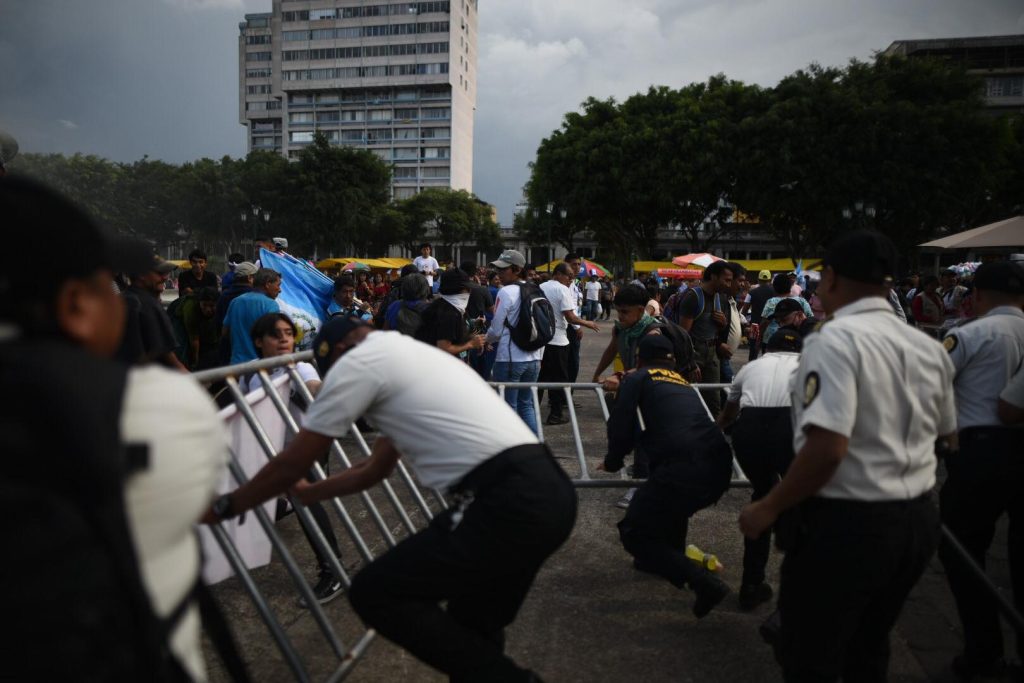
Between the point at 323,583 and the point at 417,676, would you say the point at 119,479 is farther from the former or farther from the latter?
the point at 323,583

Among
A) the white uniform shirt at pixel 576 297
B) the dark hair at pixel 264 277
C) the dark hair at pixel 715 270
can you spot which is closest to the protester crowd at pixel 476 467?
the dark hair at pixel 264 277

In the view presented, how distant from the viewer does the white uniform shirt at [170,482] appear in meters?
1.24

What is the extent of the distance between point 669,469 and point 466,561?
183cm

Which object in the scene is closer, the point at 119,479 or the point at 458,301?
the point at 119,479

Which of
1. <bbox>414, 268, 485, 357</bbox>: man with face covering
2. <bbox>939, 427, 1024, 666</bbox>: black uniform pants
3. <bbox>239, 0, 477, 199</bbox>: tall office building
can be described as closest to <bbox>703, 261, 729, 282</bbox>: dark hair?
<bbox>414, 268, 485, 357</bbox>: man with face covering

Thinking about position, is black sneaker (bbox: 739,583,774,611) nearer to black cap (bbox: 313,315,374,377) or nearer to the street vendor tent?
black cap (bbox: 313,315,374,377)

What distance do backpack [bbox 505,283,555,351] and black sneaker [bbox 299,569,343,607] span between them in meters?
3.91

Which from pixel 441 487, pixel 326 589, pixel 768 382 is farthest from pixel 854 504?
pixel 326 589

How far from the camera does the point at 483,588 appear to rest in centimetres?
245

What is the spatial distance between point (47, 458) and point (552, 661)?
9.20ft

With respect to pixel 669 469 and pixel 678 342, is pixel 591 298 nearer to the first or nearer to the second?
pixel 678 342

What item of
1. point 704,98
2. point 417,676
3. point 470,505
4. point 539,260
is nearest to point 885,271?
point 470,505

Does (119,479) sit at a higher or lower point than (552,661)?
higher

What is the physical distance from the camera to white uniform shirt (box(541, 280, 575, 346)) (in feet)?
27.7
